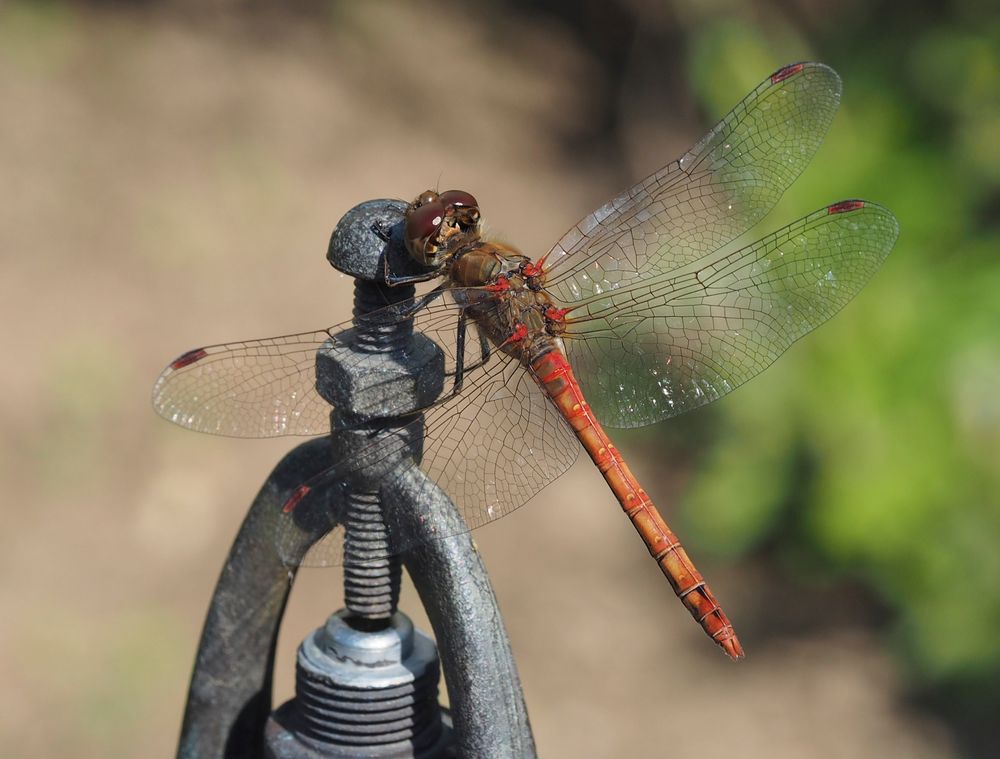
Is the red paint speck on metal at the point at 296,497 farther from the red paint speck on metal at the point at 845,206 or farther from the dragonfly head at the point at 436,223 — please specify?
the red paint speck on metal at the point at 845,206

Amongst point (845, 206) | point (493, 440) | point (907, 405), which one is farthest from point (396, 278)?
point (907, 405)

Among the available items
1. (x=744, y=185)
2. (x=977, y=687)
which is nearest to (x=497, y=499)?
(x=744, y=185)

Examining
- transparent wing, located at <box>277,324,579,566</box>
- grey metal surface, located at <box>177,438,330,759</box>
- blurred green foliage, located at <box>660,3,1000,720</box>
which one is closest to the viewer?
grey metal surface, located at <box>177,438,330,759</box>

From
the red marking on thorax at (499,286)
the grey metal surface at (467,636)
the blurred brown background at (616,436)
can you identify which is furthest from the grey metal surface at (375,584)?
the blurred brown background at (616,436)

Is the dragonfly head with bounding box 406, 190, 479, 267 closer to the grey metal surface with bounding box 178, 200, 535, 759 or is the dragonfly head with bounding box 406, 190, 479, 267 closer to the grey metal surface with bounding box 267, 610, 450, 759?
the grey metal surface with bounding box 178, 200, 535, 759

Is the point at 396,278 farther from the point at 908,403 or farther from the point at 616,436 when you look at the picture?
the point at 616,436

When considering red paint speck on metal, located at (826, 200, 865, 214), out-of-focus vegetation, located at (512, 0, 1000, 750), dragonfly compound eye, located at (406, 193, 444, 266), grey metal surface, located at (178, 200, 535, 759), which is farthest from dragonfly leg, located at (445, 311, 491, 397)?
out-of-focus vegetation, located at (512, 0, 1000, 750)

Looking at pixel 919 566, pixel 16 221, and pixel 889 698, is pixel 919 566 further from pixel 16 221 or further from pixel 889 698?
pixel 16 221
